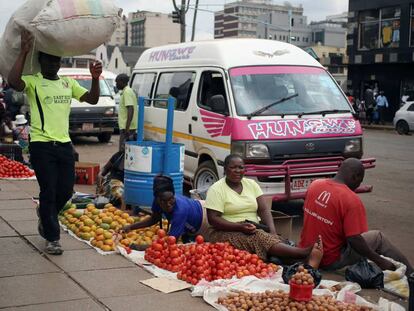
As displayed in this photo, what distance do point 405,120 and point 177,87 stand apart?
18.8m

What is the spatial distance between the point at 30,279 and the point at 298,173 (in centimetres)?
417

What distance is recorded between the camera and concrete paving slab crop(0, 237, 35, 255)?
6750mm

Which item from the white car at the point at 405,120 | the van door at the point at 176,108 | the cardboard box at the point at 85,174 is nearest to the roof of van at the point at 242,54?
the van door at the point at 176,108

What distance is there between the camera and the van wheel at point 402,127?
90.2ft

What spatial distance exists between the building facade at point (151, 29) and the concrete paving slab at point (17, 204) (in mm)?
115551

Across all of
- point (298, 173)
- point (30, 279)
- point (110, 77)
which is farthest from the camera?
point (110, 77)

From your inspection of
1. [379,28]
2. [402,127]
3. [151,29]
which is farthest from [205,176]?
[151,29]

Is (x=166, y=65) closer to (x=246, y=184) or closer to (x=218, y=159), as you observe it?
(x=218, y=159)

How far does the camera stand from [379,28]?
3581cm

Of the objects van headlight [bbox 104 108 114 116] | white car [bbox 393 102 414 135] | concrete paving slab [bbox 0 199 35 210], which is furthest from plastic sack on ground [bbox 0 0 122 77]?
white car [bbox 393 102 414 135]

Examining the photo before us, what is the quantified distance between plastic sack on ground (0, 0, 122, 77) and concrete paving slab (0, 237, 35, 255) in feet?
6.00

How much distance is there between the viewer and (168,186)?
6941mm

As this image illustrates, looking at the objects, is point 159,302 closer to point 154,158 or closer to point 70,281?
point 70,281

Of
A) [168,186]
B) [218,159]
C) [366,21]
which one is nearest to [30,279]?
[168,186]
